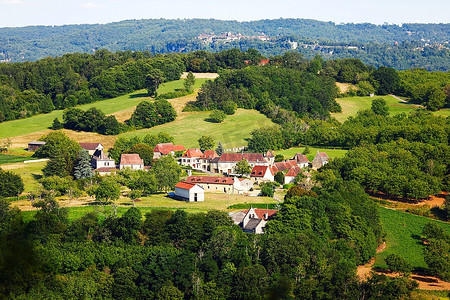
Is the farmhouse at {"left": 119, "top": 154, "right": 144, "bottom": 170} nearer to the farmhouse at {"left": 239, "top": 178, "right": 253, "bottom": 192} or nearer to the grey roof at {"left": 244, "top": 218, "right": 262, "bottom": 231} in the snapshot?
the farmhouse at {"left": 239, "top": 178, "right": 253, "bottom": 192}

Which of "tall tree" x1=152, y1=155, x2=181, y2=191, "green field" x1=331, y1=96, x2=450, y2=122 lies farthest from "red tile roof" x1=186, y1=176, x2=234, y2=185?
"green field" x1=331, y1=96, x2=450, y2=122

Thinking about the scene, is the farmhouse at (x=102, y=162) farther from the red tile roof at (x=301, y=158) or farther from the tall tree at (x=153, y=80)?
the tall tree at (x=153, y=80)

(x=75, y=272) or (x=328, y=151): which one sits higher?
(x=75, y=272)

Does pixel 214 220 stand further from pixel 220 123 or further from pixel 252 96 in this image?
pixel 252 96

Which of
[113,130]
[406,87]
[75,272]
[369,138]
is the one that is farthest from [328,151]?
[75,272]

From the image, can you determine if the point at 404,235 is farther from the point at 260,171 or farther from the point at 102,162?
the point at 102,162

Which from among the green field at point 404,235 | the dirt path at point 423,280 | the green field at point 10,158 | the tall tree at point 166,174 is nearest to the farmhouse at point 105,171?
the tall tree at point 166,174
